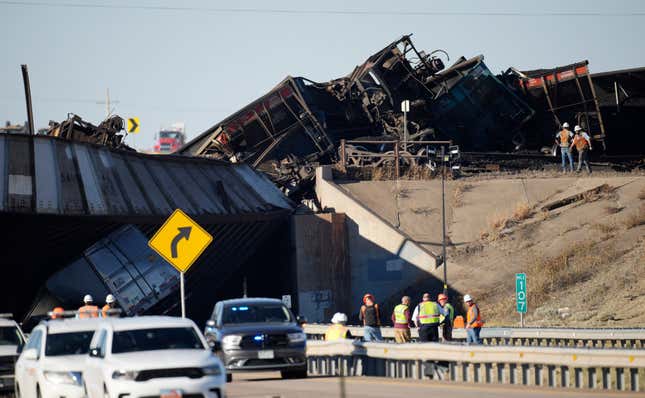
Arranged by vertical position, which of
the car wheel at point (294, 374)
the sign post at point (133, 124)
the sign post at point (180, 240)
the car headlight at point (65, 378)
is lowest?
the car wheel at point (294, 374)

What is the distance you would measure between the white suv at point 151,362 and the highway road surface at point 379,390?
9.84ft

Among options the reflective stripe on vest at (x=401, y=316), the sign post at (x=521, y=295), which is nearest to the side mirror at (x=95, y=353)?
the reflective stripe on vest at (x=401, y=316)

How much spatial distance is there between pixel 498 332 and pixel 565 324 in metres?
7.66

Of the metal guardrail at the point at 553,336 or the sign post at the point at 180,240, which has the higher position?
the sign post at the point at 180,240

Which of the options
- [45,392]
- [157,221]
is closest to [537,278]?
[157,221]

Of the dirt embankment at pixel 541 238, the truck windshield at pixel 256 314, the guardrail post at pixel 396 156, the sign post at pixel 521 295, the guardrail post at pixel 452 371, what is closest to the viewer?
the guardrail post at pixel 452 371

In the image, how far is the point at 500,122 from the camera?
55.5 m

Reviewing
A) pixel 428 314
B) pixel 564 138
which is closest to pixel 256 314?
pixel 428 314

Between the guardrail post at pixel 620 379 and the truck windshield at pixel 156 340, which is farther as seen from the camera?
the guardrail post at pixel 620 379

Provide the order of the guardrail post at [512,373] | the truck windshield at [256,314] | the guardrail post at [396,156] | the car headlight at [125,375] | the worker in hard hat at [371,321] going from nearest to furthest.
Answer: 1. the car headlight at [125,375]
2. the guardrail post at [512,373]
3. the truck windshield at [256,314]
4. the worker in hard hat at [371,321]
5. the guardrail post at [396,156]

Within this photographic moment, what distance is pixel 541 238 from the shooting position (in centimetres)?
4697

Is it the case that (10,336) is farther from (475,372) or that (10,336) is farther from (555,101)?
(555,101)

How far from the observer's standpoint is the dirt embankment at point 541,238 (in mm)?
40000

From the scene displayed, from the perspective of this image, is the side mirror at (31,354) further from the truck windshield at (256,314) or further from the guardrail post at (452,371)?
the guardrail post at (452,371)
